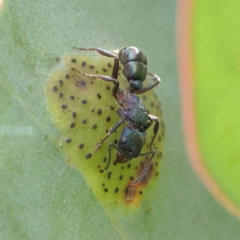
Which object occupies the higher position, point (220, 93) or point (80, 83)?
point (220, 93)

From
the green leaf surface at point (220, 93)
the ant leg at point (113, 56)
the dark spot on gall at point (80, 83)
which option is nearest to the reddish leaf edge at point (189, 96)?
the green leaf surface at point (220, 93)

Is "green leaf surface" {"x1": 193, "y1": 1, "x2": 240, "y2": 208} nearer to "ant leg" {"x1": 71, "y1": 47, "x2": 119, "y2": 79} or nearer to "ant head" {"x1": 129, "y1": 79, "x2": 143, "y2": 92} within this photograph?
"ant head" {"x1": 129, "y1": 79, "x2": 143, "y2": 92}

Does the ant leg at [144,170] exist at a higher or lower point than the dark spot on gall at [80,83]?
lower

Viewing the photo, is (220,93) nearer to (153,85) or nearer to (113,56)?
(153,85)

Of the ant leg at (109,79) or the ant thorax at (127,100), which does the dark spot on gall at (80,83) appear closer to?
the ant leg at (109,79)

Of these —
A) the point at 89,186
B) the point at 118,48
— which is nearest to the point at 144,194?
the point at 89,186

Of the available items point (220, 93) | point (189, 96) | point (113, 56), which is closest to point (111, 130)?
point (113, 56)

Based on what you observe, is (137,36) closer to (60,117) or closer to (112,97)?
(112,97)
